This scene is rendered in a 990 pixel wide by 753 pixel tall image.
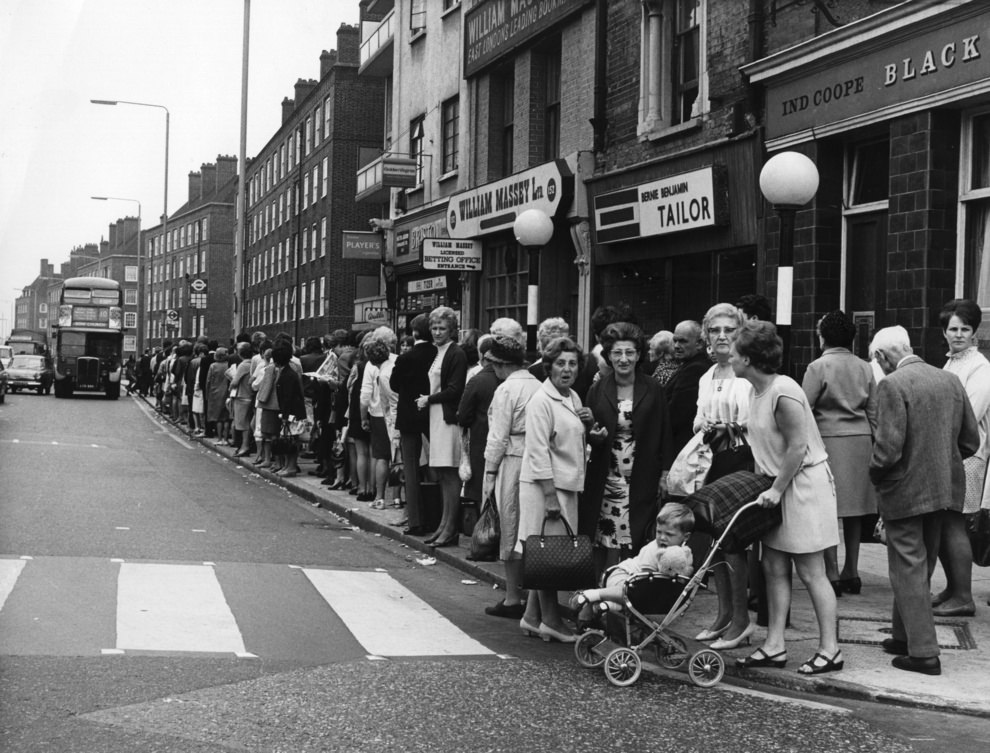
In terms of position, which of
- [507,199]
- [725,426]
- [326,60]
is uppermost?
[326,60]

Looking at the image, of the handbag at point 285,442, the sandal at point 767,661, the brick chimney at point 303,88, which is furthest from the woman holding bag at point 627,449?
the brick chimney at point 303,88

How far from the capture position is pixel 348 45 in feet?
152

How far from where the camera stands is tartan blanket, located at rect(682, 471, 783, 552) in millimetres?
6426

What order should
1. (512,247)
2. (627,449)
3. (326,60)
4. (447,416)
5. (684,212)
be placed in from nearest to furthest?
(627,449) → (447,416) → (684,212) → (512,247) → (326,60)

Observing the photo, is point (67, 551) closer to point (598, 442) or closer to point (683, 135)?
point (598, 442)

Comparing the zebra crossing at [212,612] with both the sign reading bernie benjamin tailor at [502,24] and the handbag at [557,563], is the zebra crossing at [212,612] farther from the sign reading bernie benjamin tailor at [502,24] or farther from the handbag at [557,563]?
the sign reading bernie benjamin tailor at [502,24]

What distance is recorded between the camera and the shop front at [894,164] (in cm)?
1145

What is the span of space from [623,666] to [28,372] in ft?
147

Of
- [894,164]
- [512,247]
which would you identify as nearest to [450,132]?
[512,247]

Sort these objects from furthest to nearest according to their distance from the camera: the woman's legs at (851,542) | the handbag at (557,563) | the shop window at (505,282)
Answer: the shop window at (505,282)
the woman's legs at (851,542)
the handbag at (557,563)

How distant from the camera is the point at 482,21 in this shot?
77.9ft

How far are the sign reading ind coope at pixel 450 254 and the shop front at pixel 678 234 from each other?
252 cm

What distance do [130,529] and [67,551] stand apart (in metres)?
1.55

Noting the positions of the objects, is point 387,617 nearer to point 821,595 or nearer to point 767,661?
point 767,661
